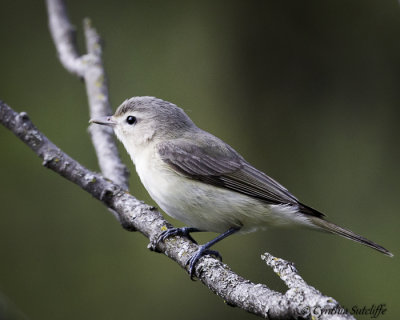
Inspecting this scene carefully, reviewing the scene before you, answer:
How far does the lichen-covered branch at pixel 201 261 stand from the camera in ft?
6.24

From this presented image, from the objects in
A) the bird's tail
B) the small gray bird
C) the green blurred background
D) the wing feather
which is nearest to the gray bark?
the small gray bird

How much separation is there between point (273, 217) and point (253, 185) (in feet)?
0.91

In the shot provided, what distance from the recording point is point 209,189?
11.0 feet

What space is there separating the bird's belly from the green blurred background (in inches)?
74.9

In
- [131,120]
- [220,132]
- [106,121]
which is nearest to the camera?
[106,121]

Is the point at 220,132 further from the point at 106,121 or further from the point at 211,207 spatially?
the point at 211,207

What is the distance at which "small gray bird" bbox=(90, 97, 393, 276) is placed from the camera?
3283 millimetres

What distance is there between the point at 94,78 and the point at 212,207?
169 centimetres

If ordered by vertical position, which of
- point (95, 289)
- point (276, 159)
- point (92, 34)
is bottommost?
point (95, 289)

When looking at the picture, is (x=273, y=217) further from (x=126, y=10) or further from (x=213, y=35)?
(x=126, y=10)

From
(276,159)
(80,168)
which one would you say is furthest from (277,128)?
(80,168)

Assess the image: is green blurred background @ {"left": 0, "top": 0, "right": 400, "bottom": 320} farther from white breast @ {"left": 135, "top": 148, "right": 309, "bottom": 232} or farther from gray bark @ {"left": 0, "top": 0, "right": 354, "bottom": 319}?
white breast @ {"left": 135, "top": 148, "right": 309, "bottom": 232}

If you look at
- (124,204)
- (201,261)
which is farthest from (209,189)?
(201,261)

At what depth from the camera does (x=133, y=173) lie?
5418 millimetres
